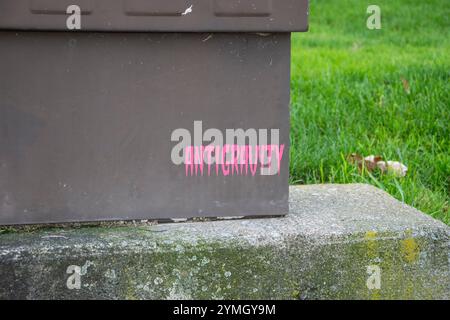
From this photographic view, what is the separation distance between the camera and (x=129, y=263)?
1.68 metres

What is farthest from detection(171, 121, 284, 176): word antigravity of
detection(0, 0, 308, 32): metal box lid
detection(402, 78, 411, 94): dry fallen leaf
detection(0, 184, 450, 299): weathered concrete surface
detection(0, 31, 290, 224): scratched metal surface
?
detection(402, 78, 411, 94): dry fallen leaf

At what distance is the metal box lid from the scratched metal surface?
4 cm

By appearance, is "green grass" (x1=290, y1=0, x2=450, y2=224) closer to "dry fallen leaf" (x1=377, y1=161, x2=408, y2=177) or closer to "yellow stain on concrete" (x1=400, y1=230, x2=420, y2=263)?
Answer: "dry fallen leaf" (x1=377, y1=161, x2=408, y2=177)

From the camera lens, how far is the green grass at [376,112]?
2.92m

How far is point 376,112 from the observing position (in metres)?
3.74

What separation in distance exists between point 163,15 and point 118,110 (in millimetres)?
246

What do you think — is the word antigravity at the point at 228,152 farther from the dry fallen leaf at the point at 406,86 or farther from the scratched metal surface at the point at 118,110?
the dry fallen leaf at the point at 406,86

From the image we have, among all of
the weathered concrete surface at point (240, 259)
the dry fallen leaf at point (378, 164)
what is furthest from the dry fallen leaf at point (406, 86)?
the weathered concrete surface at point (240, 259)

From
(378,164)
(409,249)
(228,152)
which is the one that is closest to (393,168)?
(378,164)

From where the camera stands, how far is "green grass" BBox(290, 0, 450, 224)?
292 centimetres

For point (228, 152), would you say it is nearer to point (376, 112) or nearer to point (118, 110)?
point (118, 110)

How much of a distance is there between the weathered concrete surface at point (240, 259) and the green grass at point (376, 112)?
2.37ft

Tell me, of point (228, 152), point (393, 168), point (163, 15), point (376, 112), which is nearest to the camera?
point (163, 15)
